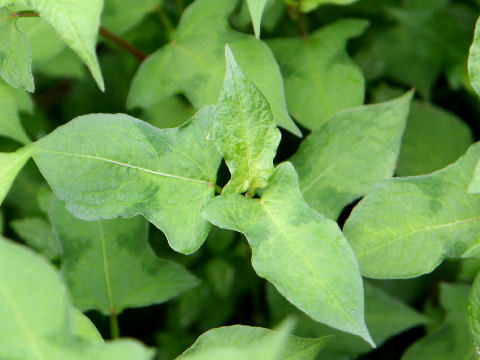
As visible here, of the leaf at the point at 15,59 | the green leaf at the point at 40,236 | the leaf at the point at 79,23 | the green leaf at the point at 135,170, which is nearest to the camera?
the leaf at the point at 79,23

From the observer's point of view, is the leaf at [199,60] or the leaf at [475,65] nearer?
the leaf at [475,65]

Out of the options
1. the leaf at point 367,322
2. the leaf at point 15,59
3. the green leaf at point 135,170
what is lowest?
the leaf at point 367,322

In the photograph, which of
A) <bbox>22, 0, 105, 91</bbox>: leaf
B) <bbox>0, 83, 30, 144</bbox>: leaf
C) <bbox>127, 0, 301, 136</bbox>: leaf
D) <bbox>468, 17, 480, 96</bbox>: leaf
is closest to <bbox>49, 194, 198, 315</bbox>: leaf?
<bbox>0, 83, 30, 144</bbox>: leaf

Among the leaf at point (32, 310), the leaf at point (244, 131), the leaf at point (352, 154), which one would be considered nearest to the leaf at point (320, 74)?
the leaf at point (352, 154)

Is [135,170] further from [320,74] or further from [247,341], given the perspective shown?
[320,74]

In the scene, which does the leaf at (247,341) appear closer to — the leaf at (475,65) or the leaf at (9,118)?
the leaf at (475,65)

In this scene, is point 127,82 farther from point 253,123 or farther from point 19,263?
point 19,263

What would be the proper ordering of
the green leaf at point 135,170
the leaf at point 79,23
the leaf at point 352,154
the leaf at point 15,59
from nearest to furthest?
the leaf at point 79,23
the green leaf at point 135,170
the leaf at point 15,59
the leaf at point 352,154
